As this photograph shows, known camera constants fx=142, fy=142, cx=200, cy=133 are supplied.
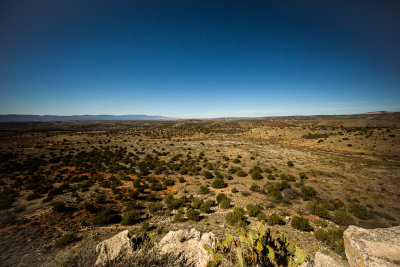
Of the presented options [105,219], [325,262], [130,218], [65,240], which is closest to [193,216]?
[130,218]

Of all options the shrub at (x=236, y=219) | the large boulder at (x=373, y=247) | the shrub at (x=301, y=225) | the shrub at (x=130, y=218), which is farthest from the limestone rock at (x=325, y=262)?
the shrub at (x=130, y=218)

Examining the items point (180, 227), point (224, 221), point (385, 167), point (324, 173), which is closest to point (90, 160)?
point (180, 227)

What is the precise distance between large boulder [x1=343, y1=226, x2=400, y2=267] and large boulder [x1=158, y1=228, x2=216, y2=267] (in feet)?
16.0

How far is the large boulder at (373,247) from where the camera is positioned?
451 cm

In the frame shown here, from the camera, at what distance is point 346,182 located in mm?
14383

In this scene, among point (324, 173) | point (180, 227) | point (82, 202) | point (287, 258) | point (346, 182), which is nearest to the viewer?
point (287, 258)

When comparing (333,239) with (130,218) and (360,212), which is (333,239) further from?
(130,218)

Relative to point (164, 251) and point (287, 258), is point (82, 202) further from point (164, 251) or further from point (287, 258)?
point (287, 258)

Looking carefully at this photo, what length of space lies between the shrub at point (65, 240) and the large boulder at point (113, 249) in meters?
3.06

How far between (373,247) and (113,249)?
30.6ft

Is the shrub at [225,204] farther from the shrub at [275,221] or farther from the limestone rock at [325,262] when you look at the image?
the limestone rock at [325,262]

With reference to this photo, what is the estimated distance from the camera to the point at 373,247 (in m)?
4.84

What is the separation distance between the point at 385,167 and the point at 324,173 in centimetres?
943

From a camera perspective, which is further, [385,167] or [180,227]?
[385,167]
